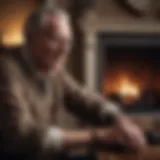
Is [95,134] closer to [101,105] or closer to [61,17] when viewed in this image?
[101,105]

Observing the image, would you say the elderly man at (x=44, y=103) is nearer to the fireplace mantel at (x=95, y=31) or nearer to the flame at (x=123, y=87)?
the fireplace mantel at (x=95, y=31)

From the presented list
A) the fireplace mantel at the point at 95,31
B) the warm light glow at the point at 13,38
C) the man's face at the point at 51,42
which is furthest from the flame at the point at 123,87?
the man's face at the point at 51,42

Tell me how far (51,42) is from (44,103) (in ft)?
0.73

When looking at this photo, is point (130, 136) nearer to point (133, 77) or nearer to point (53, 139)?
point (53, 139)

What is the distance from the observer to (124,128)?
1225 mm

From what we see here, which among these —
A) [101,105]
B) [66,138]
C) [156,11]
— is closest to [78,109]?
[101,105]

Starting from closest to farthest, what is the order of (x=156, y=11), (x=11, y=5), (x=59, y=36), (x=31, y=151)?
1. (x=31, y=151)
2. (x=59, y=36)
3. (x=11, y=5)
4. (x=156, y=11)

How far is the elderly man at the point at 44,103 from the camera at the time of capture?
1208 mm

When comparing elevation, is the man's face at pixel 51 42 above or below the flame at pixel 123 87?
below

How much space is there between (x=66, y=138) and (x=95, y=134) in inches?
3.5

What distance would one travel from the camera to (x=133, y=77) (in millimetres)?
2646

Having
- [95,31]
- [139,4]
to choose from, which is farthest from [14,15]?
[139,4]

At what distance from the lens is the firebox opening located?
2578mm

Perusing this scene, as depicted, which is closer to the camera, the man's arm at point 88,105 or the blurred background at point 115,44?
the man's arm at point 88,105
